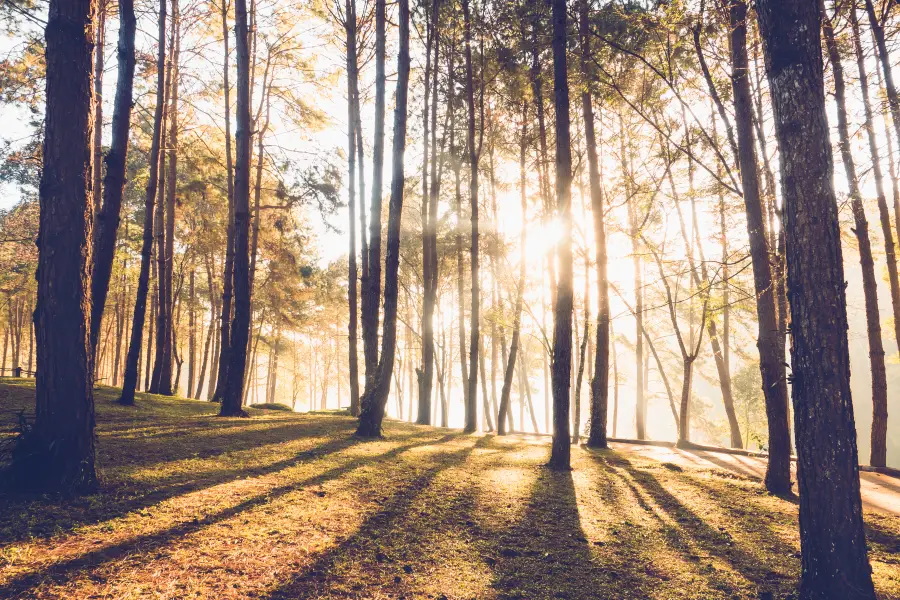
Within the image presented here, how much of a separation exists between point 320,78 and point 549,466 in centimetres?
1385

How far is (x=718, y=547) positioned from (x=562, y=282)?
3.96 m

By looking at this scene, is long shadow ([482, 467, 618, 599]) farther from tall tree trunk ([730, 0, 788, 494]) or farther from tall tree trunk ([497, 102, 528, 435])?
tall tree trunk ([497, 102, 528, 435])

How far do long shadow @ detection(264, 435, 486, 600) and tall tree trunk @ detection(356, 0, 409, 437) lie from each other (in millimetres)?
3268

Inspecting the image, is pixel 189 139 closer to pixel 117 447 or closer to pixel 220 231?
pixel 220 231

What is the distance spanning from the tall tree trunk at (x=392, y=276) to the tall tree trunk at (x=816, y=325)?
599cm

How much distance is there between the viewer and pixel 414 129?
49.9 feet

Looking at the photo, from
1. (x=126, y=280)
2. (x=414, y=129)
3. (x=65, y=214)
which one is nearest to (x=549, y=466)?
(x=65, y=214)

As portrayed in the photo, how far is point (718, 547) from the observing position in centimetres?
341

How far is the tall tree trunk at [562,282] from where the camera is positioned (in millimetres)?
6359

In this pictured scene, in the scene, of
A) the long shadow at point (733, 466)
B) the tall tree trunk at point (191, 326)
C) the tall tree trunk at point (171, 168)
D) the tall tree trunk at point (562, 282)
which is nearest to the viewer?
the tall tree trunk at point (562, 282)

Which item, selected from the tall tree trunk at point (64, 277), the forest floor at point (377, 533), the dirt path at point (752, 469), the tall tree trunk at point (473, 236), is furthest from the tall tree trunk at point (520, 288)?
the tall tree trunk at point (64, 277)

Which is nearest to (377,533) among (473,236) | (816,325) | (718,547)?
(718,547)

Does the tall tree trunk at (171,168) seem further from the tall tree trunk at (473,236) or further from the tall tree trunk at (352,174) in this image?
the tall tree trunk at (473,236)

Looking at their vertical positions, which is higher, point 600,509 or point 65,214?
point 65,214
